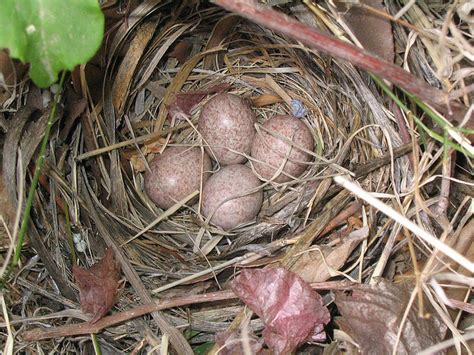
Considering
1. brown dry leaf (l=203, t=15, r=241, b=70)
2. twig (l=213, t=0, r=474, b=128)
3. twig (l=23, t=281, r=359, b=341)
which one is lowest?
twig (l=23, t=281, r=359, b=341)

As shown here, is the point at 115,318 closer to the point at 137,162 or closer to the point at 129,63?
the point at 137,162

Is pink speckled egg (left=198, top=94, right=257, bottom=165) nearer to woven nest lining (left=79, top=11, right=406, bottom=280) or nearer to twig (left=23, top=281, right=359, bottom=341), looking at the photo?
woven nest lining (left=79, top=11, right=406, bottom=280)

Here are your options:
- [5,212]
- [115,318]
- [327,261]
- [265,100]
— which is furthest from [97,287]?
[265,100]

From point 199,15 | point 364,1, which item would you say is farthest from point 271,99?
point 364,1

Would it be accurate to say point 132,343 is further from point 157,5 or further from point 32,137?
point 157,5

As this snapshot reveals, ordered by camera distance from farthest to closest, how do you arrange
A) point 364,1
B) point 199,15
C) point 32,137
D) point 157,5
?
point 199,15 → point 157,5 → point 32,137 → point 364,1

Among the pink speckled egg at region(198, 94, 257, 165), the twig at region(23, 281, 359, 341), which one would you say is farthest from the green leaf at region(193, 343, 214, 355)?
the pink speckled egg at region(198, 94, 257, 165)

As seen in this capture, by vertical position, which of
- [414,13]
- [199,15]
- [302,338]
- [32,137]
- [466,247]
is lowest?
[302,338]
